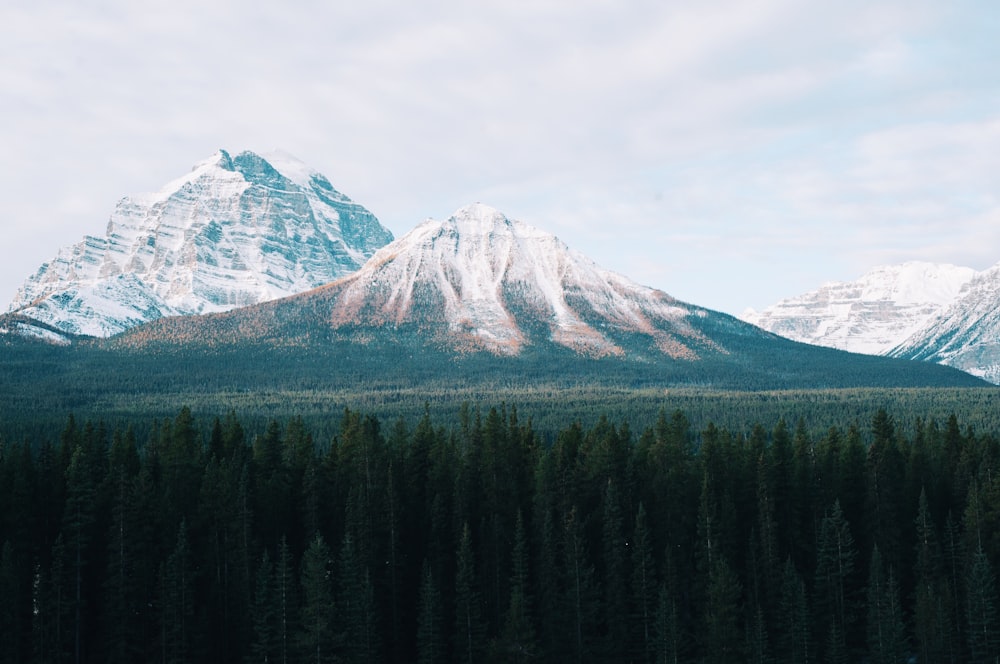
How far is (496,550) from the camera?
273 feet

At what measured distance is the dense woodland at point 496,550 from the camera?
73.8 meters

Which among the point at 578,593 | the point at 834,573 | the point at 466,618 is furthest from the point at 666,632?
the point at 834,573

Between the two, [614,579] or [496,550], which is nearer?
[614,579]

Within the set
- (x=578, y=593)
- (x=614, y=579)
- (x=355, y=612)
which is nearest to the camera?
(x=355, y=612)

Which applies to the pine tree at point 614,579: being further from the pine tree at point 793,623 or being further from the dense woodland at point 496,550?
the pine tree at point 793,623

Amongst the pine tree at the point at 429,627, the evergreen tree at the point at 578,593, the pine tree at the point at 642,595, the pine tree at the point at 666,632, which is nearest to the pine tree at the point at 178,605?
the pine tree at the point at 429,627

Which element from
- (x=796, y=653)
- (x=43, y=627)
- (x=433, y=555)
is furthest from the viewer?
(x=433, y=555)

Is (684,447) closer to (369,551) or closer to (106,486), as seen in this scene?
(369,551)

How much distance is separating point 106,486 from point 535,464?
35160mm

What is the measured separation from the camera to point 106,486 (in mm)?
78625

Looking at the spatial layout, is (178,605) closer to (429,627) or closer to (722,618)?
(429,627)

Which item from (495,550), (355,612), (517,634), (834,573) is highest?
(495,550)

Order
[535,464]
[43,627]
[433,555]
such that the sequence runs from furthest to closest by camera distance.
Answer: [535,464] → [433,555] → [43,627]

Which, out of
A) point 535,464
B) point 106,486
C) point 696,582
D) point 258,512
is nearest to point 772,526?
point 696,582
